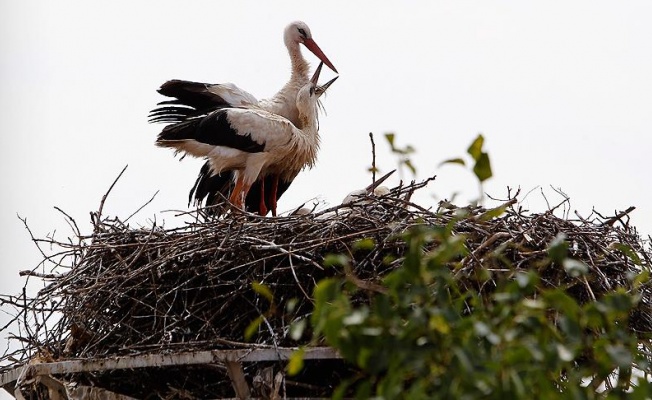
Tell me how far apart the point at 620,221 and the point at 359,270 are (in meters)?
1.44

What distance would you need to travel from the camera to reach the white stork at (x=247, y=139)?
276 inches

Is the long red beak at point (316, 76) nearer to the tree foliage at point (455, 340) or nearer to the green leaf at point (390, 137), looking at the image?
the green leaf at point (390, 137)

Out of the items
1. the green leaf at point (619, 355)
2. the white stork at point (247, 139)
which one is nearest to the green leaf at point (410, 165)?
the green leaf at point (619, 355)

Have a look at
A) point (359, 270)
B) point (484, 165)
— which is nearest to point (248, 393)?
point (359, 270)

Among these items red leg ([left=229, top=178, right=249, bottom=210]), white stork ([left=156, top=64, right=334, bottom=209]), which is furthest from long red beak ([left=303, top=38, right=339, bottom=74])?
red leg ([left=229, top=178, right=249, bottom=210])

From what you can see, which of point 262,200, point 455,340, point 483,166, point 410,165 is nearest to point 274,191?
point 262,200

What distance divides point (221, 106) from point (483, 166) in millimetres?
5030

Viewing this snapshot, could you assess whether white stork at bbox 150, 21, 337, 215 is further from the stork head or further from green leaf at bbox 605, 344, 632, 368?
green leaf at bbox 605, 344, 632, 368

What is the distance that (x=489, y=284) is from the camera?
4.38 meters

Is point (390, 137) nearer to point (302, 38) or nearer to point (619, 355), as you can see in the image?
point (619, 355)

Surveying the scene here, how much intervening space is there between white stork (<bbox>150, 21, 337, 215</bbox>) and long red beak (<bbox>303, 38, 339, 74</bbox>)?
216mm

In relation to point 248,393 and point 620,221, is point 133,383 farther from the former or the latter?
point 620,221

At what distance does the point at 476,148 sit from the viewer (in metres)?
2.43

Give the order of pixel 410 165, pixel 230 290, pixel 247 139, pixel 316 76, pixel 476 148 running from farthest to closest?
pixel 316 76 < pixel 247 139 < pixel 230 290 < pixel 410 165 < pixel 476 148
